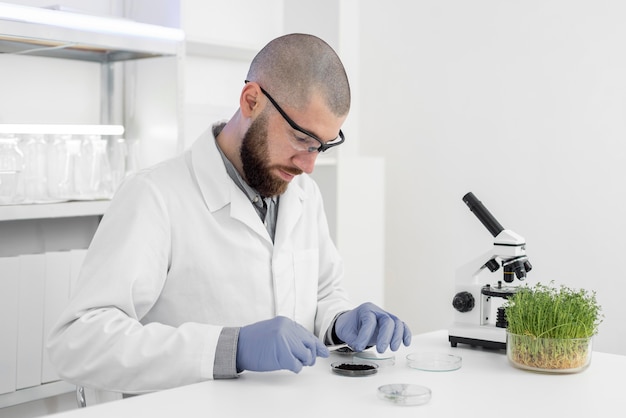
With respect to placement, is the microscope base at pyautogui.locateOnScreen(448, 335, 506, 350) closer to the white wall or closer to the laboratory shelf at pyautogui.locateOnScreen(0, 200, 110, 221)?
the laboratory shelf at pyautogui.locateOnScreen(0, 200, 110, 221)

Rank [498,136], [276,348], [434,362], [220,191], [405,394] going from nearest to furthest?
1. [405,394]
2. [276,348]
3. [434,362]
4. [220,191]
5. [498,136]

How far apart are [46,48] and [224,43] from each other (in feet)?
2.28

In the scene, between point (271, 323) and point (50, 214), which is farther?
point (50, 214)

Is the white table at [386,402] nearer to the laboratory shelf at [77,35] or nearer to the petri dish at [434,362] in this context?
the petri dish at [434,362]

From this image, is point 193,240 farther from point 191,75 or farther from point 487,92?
point 487,92

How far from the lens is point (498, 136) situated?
3.48 meters

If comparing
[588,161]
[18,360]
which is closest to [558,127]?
[588,161]

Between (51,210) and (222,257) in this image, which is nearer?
(222,257)

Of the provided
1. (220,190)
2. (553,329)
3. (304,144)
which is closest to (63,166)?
(220,190)

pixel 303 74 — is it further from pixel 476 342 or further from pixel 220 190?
pixel 476 342

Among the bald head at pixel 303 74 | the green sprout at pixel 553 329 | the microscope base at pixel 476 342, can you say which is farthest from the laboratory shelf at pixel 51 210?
the green sprout at pixel 553 329

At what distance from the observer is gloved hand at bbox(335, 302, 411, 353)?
1658mm

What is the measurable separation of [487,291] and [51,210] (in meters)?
1.35

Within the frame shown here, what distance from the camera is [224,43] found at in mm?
2930
